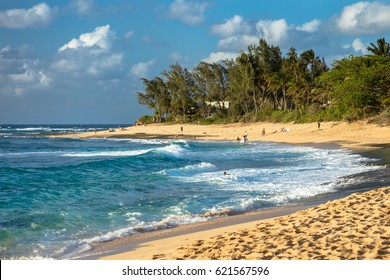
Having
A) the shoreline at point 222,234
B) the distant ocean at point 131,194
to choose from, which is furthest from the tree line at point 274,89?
the shoreline at point 222,234

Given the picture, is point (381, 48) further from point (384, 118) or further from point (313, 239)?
point (313, 239)

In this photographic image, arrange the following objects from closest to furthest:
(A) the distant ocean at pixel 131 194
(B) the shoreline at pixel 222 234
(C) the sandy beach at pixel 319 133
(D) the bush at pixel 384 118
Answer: (B) the shoreline at pixel 222 234
(A) the distant ocean at pixel 131 194
(C) the sandy beach at pixel 319 133
(D) the bush at pixel 384 118

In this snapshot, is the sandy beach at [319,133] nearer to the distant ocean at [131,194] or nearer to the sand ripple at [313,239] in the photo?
the distant ocean at [131,194]

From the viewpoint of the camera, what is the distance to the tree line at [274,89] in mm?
45969

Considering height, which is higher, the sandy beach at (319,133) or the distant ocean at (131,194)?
the sandy beach at (319,133)

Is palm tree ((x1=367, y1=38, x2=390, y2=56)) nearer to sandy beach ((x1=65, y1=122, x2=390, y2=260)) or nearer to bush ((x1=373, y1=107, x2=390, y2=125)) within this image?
bush ((x1=373, y1=107, x2=390, y2=125))

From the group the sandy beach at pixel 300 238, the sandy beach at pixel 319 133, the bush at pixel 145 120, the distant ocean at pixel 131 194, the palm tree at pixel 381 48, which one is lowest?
the distant ocean at pixel 131 194

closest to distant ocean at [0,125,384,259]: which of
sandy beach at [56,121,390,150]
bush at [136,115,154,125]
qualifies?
sandy beach at [56,121,390,150]

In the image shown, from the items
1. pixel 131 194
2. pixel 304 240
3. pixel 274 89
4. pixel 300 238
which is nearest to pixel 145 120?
pixel 274 89

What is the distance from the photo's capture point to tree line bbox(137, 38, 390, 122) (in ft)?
151

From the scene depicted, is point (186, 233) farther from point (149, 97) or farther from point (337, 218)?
point (149, 97)

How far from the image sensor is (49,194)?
17406 millimetres

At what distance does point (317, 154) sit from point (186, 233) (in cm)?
2221
